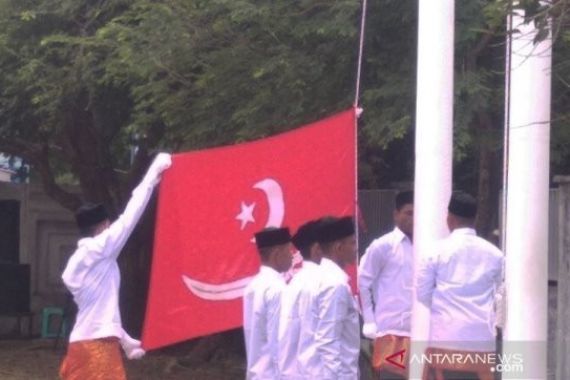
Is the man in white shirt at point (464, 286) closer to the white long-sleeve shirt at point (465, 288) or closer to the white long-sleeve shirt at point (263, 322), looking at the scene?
the white long-sleeve shirt at point (465, 288)

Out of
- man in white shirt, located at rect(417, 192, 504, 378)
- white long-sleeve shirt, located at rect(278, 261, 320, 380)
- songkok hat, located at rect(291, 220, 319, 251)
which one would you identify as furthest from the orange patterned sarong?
man in white shirt, located at rect(417, 192, 504, 378)

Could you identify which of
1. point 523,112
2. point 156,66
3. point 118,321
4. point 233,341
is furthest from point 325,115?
point 233,341

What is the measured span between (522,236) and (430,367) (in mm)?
1337

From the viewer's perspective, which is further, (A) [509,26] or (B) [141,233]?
(B) [141,233]

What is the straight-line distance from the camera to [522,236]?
680 centimetres

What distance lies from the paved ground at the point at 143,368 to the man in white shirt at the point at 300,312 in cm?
751

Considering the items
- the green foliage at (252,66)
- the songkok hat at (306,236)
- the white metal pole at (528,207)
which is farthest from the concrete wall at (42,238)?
the white metal pole at (528,207)

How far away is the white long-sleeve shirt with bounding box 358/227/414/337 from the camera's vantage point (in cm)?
892

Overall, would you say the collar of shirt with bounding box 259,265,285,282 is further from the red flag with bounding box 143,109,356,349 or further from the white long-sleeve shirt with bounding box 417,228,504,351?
the white long-sleeve shirt with bounding box 417,228,504,351

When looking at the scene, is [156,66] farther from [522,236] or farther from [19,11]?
[522,236]

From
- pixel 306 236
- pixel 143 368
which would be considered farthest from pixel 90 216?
pixel 143 368

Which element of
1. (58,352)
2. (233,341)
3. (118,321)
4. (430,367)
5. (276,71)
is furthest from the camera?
(58,352)

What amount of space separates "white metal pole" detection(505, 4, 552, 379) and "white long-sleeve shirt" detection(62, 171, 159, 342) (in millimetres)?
2605

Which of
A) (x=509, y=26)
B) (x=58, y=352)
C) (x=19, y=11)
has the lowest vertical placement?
(x=58, y=352)
